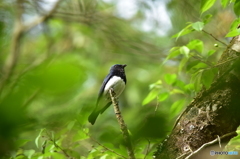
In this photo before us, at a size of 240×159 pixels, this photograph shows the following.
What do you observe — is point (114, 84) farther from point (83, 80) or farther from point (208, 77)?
point (83, 80)

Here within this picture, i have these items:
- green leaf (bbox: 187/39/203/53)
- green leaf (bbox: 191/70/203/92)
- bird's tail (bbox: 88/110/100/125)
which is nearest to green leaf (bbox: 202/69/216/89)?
green leaf (bbox: 191/70/203/92)

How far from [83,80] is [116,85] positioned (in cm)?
270

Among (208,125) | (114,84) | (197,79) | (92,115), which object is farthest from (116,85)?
(92,115)

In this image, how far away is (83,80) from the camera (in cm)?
37

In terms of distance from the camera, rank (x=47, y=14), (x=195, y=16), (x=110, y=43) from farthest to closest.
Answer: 1. (x=110, y=43)
2. (x=47, y=14)
3. (x=195, y=16)

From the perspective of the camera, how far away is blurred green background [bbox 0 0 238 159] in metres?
0.36

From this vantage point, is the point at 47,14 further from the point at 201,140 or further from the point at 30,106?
the point at 30,106

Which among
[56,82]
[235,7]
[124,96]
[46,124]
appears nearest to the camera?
[56,82]

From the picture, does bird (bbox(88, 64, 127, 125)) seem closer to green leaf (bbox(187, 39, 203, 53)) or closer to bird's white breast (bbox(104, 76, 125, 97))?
bird's white breast (bbox(104, 76, 125, 97))

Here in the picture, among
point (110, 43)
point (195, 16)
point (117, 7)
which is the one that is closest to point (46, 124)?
point (195, 16)

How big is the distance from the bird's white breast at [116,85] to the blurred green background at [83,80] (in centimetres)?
22

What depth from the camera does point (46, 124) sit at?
1.46 feet

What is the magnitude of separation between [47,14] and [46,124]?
419 centimetres

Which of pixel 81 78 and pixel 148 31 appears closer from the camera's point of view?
pixel 81 78
